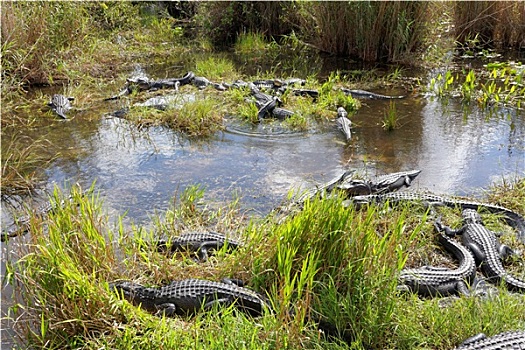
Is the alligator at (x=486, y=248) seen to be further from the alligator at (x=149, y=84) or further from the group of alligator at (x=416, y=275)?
the alligator at (x=149, y=84)

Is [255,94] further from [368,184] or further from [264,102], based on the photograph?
[368,184]

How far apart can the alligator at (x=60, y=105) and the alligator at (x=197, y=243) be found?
4.08m

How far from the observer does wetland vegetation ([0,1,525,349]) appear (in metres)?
3.01

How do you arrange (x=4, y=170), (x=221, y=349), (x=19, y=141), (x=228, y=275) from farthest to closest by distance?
(x=19, y=141), (x=4, y=170), (x=228, y=275), (x=221, y=349)

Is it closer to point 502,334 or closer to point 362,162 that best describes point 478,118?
point 362,162

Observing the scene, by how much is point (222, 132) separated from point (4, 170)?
8.28 ft

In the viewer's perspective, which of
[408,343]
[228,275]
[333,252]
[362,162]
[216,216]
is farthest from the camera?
[362,162]

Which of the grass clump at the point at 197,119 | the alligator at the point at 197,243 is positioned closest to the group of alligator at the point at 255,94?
the grass clump at the point at 197,119

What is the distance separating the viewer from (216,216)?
15.2ft

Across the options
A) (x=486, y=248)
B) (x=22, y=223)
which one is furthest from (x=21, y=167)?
(x=486, y=248)

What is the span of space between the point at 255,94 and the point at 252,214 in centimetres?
352

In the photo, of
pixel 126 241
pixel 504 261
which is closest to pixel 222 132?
pixel 126 241

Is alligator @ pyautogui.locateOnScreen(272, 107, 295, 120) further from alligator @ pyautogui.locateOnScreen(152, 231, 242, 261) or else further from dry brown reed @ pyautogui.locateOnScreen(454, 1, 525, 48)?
dry brown reed @ pyautogui.locateOnScreen(454, 1, 525, 48)

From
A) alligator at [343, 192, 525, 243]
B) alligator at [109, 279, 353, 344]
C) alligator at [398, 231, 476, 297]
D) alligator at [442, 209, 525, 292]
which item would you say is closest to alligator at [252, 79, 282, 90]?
alligator at [343, 192, 525, 243]
